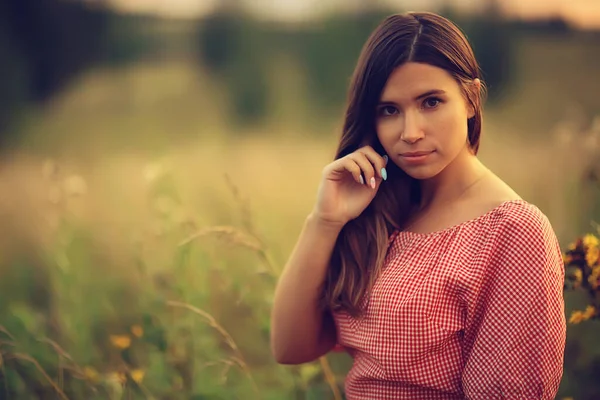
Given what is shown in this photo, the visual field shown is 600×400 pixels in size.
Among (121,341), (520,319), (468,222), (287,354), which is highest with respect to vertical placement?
(468,222)

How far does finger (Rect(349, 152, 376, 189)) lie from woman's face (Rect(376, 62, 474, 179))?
0.09 m

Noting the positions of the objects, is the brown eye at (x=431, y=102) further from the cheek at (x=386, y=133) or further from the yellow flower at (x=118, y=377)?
the yellow flower at (x=118, y=377)

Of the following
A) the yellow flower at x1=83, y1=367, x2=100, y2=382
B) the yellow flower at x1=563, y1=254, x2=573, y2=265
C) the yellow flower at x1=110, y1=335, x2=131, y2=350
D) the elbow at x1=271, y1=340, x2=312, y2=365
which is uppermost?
the yellow flower at x1=563, y1=254, x2=573, y2=265

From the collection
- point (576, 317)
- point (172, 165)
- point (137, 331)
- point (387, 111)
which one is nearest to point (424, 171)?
point (387, 111)

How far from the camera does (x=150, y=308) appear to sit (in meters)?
2.06

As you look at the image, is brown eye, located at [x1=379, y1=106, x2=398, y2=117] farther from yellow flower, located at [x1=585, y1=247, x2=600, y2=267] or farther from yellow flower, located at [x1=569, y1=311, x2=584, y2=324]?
yellow flower, located at [x1=569, y1=311, x2=584, y2=324]

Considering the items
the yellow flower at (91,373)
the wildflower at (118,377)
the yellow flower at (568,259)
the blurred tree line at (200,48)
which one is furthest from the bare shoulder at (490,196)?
the yellow flower at (91,373)

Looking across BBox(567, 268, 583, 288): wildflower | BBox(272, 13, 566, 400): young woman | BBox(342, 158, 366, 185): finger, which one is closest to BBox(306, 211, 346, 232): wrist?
BBox(272, 13, 566, 400): young woman

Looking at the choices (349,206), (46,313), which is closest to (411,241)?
(349,206)

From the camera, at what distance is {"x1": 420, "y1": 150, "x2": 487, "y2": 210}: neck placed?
4.73ft

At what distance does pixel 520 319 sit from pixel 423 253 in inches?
9.1

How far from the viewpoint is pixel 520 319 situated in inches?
49.2

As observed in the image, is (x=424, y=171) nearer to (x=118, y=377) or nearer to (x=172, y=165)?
(x=172, y=165)

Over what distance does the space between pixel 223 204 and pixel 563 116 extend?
102cm
